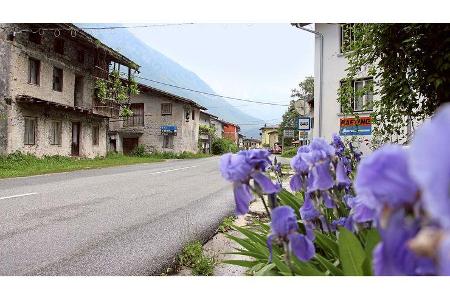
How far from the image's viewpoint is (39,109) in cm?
554

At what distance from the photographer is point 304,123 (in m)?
2.24

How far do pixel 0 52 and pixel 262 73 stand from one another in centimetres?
426

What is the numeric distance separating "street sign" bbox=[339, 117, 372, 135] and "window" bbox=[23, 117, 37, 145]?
12.3ft

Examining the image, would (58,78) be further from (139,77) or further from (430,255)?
(430,255)

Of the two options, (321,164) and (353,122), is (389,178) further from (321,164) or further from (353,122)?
(353,122)

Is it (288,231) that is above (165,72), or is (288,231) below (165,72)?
below

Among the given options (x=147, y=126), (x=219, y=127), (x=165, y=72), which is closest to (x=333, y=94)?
(x=165, y=72)

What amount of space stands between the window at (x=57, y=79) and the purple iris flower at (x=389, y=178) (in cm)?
638

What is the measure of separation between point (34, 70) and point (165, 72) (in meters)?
4.19

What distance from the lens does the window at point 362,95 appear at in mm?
2064

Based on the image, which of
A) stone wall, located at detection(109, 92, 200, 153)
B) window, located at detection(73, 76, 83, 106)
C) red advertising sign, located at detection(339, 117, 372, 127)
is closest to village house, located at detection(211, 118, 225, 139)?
stone wall, located at detection(109, 92, 200, 153)
